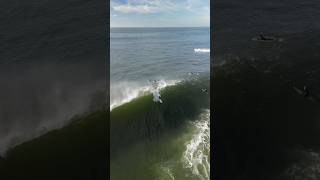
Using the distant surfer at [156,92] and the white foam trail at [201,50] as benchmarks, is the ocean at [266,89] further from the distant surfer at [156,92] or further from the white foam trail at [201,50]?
the white foam trail at [201,50]

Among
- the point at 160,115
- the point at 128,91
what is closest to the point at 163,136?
the point at 160,115

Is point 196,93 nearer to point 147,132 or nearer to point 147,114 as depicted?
point 147,114

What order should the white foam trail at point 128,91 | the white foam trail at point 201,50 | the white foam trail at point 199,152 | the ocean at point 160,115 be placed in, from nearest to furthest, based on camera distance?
1. the white foam trail at point 199,152
2. the ocean at point 160,115
3. the white foam trail at point 128,91
4. the white foam trail at point 201,50

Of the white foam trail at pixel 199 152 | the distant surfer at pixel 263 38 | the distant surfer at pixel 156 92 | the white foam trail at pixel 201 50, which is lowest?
the white foam trail at pixel 199 152

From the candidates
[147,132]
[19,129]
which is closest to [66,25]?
[19,129]

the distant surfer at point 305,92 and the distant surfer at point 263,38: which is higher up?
the distant surfer at point 263,38

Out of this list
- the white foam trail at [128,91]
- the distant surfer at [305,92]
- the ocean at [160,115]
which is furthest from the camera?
the white foam trail at [128,91]

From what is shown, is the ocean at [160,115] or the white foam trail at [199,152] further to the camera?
the ocean at [160,115]

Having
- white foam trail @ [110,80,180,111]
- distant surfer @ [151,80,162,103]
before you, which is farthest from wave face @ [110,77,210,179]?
white foam trail @ [110,80,180,111]

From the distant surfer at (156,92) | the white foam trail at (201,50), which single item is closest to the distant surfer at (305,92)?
the distant surfer at (156,92)
